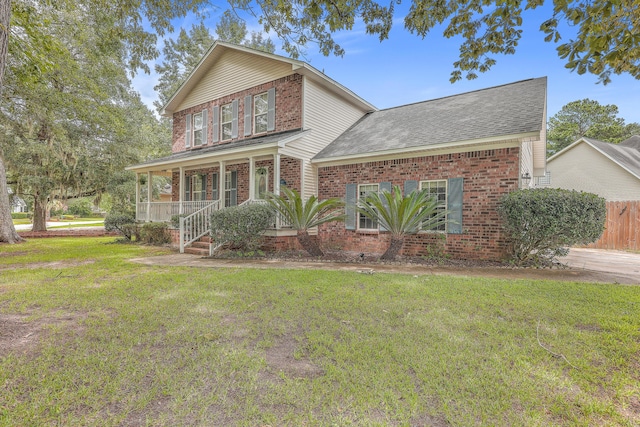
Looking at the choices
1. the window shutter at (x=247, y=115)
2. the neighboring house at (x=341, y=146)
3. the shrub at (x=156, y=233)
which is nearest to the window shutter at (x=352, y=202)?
the neighboring house at (x=341, y=146)

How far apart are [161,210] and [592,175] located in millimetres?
21399

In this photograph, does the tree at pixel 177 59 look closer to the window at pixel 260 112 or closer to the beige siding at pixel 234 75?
the beige siding at pixel 234 75

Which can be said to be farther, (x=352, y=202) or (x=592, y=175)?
(x=592, y=175)

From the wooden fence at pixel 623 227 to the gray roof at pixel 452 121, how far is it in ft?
18.7

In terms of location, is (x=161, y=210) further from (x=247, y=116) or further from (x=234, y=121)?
(x=247, y=116)

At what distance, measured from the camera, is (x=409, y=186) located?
29.6ft

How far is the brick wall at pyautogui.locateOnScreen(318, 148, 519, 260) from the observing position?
7.64 meters

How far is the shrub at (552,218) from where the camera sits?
6328 mm

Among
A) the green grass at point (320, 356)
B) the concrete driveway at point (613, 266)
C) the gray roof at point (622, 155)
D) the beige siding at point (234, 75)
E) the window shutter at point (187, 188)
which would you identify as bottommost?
the green grass at point (320, 356)

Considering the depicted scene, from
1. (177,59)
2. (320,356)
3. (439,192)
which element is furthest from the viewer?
(177,59)

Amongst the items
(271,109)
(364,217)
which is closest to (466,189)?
(364,217)

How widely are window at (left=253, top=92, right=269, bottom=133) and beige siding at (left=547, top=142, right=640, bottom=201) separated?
1449 centimetres

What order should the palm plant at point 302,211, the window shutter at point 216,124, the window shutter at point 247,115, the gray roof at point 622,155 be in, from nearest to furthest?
the palm plant at point 302,211, the window shutter at point 247,115, the window shutter at point 216,124, the gray roof at point 622,155

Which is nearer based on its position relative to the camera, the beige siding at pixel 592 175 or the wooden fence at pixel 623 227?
the wooden fence at pixel 623 227
